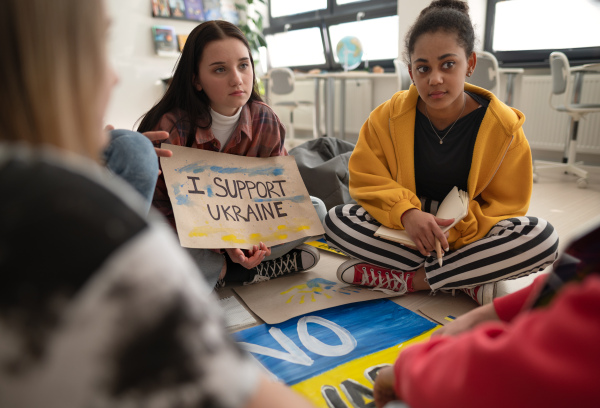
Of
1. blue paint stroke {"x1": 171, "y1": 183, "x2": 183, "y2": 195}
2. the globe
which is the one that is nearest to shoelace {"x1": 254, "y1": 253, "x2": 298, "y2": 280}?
blue paint stroke {"x1": 171, "y1": 183, "x2": 183, "y2": 195}

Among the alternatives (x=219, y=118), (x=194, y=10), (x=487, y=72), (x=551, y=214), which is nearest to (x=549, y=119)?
(x=487, y=72)

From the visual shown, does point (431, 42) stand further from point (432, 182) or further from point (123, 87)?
point (123, 87)

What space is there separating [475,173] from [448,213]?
0.53 ft

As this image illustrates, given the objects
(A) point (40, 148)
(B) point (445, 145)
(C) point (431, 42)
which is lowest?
(B) point (445, 145)

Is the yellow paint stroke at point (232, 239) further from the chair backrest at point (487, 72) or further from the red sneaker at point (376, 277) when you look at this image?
the chair backrest at point (487, 72)

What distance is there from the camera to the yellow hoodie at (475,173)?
4.25 ft

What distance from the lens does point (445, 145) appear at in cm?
140

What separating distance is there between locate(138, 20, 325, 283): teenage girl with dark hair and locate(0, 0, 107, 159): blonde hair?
3.38 feet

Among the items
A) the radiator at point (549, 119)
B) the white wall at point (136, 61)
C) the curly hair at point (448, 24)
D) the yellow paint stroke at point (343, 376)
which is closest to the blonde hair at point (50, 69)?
the yellow paint stroke at point (343, 376)

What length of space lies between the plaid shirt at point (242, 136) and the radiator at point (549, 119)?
111 inches

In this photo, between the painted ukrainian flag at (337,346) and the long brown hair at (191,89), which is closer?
the painted ukrainian flag at (337,346)

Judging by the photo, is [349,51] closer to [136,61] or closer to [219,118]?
[136,61]

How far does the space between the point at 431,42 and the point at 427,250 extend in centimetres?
59

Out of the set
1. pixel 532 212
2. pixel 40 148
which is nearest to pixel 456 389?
pixel 40 148
